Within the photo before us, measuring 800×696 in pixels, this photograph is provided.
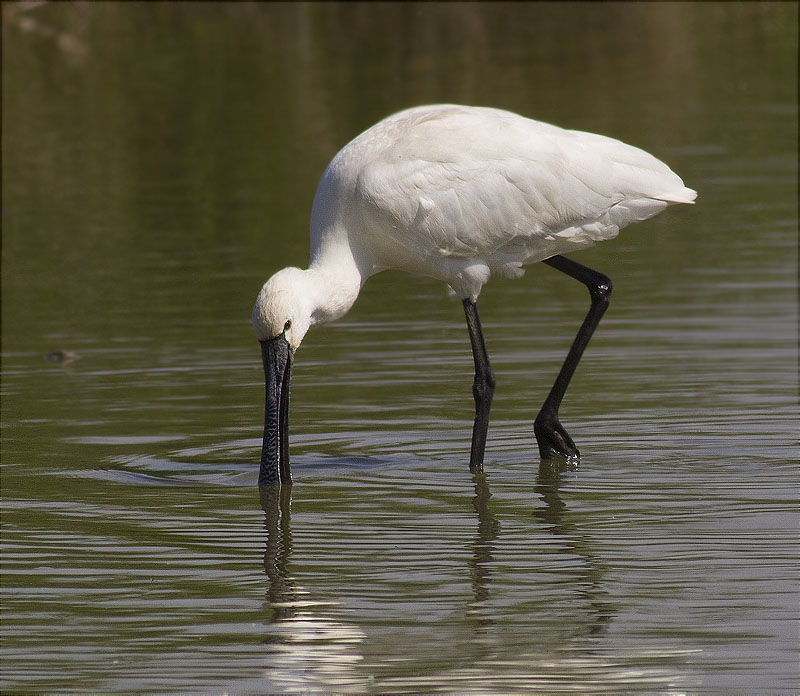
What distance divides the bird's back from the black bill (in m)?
0.61

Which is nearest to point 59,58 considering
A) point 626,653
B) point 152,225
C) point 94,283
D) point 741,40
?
point 741,40

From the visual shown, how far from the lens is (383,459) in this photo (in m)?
8.68

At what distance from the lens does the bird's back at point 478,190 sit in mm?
8461

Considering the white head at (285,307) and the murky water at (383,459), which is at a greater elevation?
the white head at (285,307)

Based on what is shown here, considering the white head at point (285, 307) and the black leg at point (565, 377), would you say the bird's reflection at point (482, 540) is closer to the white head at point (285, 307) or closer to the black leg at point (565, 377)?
the black leg at point (565, 377)

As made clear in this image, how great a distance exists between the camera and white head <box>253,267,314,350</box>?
26.8 ft

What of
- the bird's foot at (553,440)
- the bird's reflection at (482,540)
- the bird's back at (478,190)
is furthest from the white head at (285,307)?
the bird's foot at (553,440)

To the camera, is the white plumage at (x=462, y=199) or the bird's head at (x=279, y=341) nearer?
the bird's head at (x=279, y=341)

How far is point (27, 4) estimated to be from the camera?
34250 mm

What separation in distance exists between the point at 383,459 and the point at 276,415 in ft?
2.21

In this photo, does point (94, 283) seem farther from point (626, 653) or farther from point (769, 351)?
point (626, 653)

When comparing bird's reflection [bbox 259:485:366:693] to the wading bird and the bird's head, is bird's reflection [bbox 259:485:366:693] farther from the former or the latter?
the wading bird

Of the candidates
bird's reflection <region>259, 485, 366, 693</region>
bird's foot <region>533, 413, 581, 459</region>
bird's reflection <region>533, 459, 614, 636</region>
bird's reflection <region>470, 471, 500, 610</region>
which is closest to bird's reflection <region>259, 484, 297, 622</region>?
bird's reflection <region>259, 485, 366, 693</region>

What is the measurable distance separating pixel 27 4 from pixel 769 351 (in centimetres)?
2608
